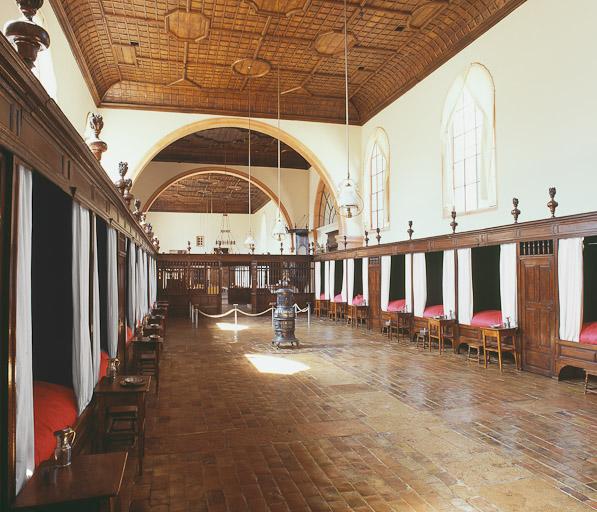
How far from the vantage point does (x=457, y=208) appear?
436 inches

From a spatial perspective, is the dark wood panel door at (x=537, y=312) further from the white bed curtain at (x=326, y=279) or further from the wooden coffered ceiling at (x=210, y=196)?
the wooden coffered ceiling at (x=210, y=196)

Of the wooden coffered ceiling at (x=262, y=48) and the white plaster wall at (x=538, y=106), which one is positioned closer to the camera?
the white plaster wall at (x=538, y=106)

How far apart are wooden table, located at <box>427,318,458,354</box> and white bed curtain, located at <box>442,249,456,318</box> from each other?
0.70 ft

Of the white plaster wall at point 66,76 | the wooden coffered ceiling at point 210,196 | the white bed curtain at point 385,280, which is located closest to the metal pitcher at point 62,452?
the white plaster wall at point 66,76

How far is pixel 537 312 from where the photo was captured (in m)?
7.60

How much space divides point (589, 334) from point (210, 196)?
24047 mm

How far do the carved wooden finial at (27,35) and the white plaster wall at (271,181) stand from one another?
18198 millimetres

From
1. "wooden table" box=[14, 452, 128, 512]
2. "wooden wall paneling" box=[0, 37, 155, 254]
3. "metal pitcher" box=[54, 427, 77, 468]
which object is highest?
"wooden wall paneling" box=[0, 37, 155, 254]

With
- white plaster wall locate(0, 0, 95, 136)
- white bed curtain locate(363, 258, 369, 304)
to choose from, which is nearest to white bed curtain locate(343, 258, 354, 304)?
white bed curtain locate(363, 258, 369, 304)

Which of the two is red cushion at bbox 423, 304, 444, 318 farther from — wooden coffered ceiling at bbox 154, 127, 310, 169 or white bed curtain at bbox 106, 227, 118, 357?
wooden coffered ceiling at bbox 154, 127, 310, 169

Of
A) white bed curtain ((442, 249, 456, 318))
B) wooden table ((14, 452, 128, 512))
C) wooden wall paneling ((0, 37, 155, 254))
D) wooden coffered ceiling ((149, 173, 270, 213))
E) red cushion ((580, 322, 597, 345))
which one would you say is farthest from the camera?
wooden coffered ceiling ((149, 173, 270, 213))

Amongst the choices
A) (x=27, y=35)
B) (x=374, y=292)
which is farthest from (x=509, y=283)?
(x=27, y=35)

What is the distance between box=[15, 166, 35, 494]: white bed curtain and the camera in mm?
2383

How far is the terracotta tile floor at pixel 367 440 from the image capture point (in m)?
3.31
